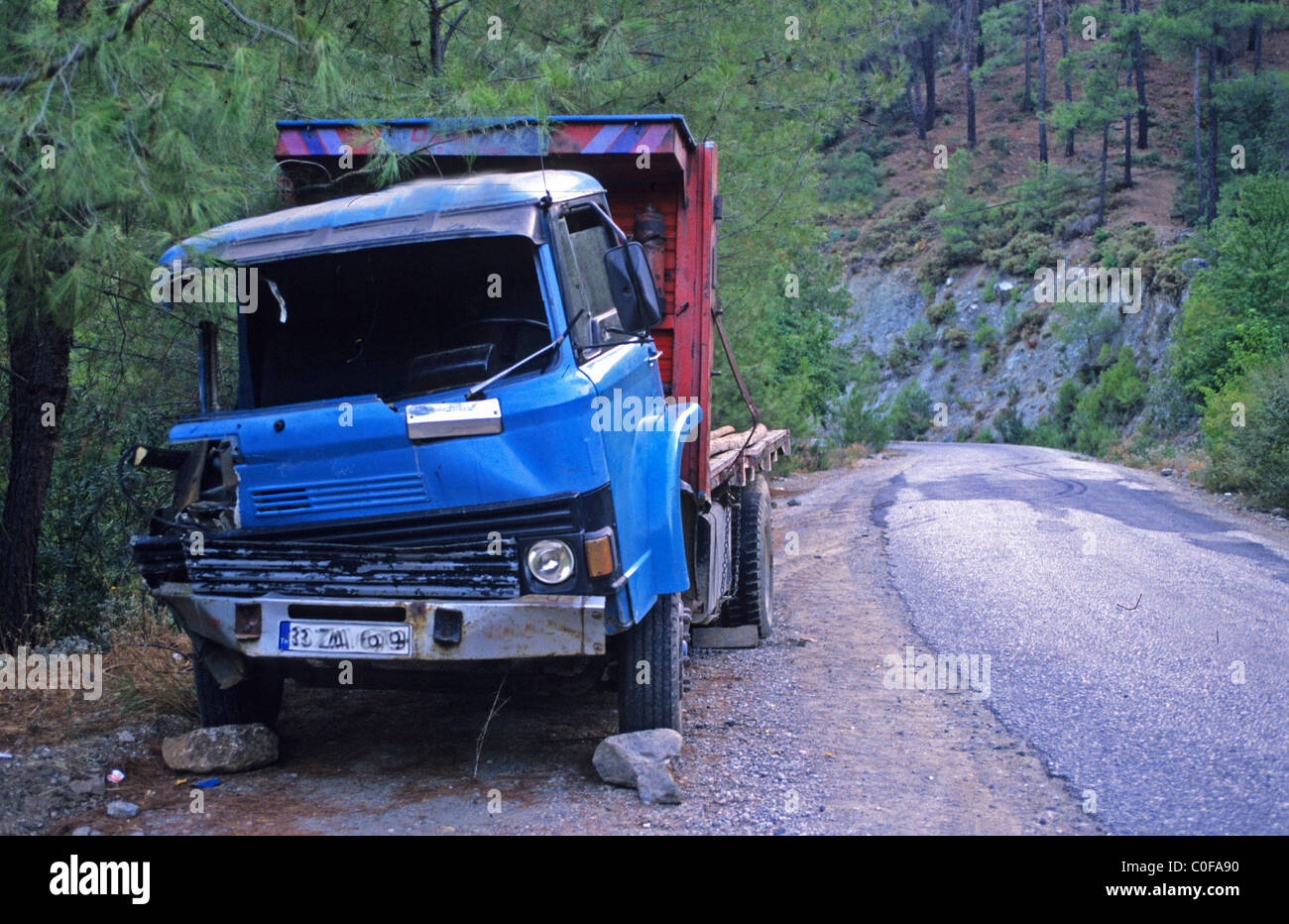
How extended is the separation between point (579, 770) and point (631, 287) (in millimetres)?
2094

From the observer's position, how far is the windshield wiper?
4.20m

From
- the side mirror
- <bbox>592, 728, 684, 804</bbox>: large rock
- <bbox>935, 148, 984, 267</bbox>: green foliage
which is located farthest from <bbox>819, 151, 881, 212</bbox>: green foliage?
<bbox>592, 728, 684, 804</bbox>: large rock

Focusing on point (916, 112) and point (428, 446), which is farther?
point (916, 112)

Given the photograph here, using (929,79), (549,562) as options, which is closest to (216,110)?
(549,562)

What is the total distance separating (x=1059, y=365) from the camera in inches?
1849

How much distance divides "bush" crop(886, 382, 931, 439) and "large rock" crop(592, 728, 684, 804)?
44445mm

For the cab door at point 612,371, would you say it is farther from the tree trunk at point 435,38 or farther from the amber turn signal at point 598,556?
the tree trunk at point 435,38

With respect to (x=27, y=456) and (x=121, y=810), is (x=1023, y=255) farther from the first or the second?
(x=121, y=810)

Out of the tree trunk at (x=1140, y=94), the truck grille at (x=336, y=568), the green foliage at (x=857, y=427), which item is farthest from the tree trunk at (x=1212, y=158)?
the truck grille at (x=336, y=568)

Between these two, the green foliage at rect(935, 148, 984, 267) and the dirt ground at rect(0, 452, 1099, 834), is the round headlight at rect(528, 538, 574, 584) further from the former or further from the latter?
the green foliage at rect(935, 148, 984, 267)

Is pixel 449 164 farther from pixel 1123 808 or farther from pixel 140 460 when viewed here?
pixel 1123 808

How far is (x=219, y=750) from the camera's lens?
486 centimetres

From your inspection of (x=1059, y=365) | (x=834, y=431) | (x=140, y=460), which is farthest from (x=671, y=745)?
(x=1059, y=365)
